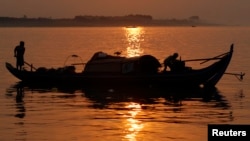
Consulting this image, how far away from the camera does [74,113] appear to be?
2533cm

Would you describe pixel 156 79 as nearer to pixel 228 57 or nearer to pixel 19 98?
pixel 228 57

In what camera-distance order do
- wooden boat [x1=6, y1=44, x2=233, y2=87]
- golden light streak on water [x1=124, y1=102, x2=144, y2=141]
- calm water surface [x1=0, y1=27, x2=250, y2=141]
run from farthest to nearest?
wooden boat [x1=6, y1=44, x2=233, y2=87], calm water surface [x1=0, y1=27, x2=250, y2=141], golden light streak on water [x1=124, y1=102, x2=144, y2=141]

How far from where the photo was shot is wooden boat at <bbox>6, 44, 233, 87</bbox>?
33.1m

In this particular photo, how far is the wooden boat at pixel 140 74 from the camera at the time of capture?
33094 mm

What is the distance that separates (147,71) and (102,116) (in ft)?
30.5

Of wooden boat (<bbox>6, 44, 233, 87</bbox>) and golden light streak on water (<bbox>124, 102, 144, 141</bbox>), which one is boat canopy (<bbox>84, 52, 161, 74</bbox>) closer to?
wooden boat (<bbox>6, 44, 233, 87</bbox>)

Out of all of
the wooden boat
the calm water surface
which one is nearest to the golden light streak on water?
the calm water surface

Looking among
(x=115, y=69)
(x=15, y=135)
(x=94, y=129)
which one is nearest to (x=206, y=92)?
(x=115, y=69)

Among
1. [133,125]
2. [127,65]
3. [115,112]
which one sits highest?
[127,65]

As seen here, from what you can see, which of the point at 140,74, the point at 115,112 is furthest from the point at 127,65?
the point at 115,112

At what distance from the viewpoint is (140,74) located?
33250 millimetres

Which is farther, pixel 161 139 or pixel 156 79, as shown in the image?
pixel 156 79

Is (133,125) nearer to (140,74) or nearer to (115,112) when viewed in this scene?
(115,112)

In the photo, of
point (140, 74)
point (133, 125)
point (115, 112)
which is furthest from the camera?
point (140, 74)
